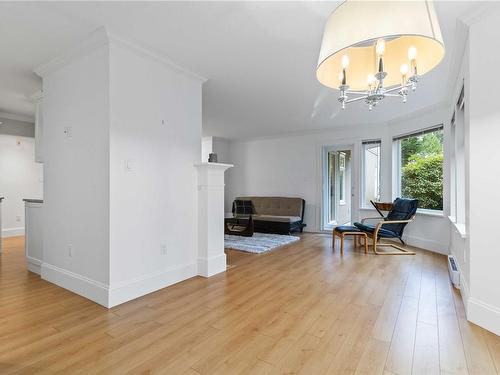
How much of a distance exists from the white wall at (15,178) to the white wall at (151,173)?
4534 mm

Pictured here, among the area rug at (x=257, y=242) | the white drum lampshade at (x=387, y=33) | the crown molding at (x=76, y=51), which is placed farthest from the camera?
the area rug at (x=257, y=242)

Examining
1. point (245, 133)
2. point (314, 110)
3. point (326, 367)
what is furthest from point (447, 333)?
point (245, 133)

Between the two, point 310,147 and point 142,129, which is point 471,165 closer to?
point 142,129

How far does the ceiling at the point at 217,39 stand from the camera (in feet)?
6.57

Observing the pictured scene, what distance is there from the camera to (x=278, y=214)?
6562 millimetres

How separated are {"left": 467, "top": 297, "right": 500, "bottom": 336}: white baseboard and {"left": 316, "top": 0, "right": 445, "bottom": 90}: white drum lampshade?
1814 mm

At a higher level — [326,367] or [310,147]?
[310,147]

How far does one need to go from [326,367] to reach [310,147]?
17.7ft

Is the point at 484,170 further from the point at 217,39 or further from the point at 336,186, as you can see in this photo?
the point at 336,186

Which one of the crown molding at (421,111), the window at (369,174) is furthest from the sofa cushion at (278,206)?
the crown molding at (421,111)

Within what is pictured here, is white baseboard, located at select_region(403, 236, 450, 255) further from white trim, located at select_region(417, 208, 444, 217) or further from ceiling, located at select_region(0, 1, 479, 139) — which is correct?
ceiling, located at select_region(0, 1, 479, 139)

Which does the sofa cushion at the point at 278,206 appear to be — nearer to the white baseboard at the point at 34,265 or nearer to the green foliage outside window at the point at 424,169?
the green foliage outside window at the point at 424,169

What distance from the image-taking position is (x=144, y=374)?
1.50 metres

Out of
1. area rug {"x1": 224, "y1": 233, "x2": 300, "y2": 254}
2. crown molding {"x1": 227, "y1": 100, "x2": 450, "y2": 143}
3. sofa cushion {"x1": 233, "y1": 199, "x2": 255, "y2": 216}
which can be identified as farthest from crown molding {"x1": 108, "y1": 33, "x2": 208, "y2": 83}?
sofa cushion {"x1": 233, "y1": 199, "x2": 255, "y2": 216}
